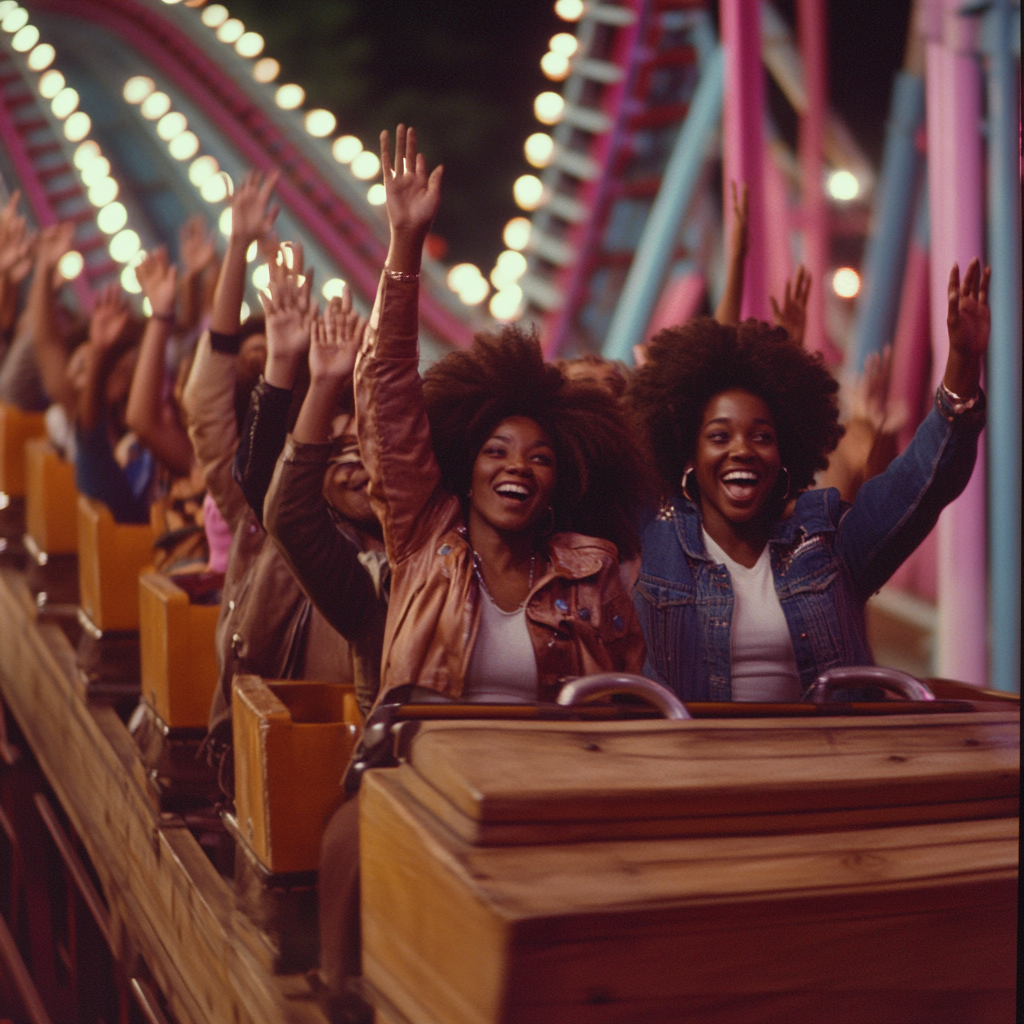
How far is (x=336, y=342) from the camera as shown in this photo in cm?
164

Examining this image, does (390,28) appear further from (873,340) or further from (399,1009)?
(399,1009)

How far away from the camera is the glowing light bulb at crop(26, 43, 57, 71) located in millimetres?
8273

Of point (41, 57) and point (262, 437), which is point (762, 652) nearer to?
point (262, 437)

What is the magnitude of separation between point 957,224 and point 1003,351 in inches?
13.3

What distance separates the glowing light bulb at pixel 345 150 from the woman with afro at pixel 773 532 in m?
6.47

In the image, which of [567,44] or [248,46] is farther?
[248,46]

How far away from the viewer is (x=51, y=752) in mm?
2529

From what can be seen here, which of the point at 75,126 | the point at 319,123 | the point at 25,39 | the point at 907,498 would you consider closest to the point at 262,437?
the point at 907,498

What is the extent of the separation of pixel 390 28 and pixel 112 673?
6679 mm

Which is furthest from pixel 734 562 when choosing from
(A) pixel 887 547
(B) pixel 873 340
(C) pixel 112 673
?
(B) pixel 873 340

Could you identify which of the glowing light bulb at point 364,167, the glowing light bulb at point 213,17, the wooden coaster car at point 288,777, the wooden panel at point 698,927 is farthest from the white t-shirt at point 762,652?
the glowing light bulb at point 213,17

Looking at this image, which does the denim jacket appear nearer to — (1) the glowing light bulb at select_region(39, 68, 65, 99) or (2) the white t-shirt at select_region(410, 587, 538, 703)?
(2) the white t-shirt at select_region(410, 587, 538, 703)

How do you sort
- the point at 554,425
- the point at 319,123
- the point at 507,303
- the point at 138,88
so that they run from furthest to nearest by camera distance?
the point at 138,88 < the point at 319,123 < the point at 507,303 < the point at 554,425

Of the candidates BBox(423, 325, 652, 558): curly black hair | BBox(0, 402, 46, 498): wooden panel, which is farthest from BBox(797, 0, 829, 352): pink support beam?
BBox(423, 325, 652, 558): curly black hair
